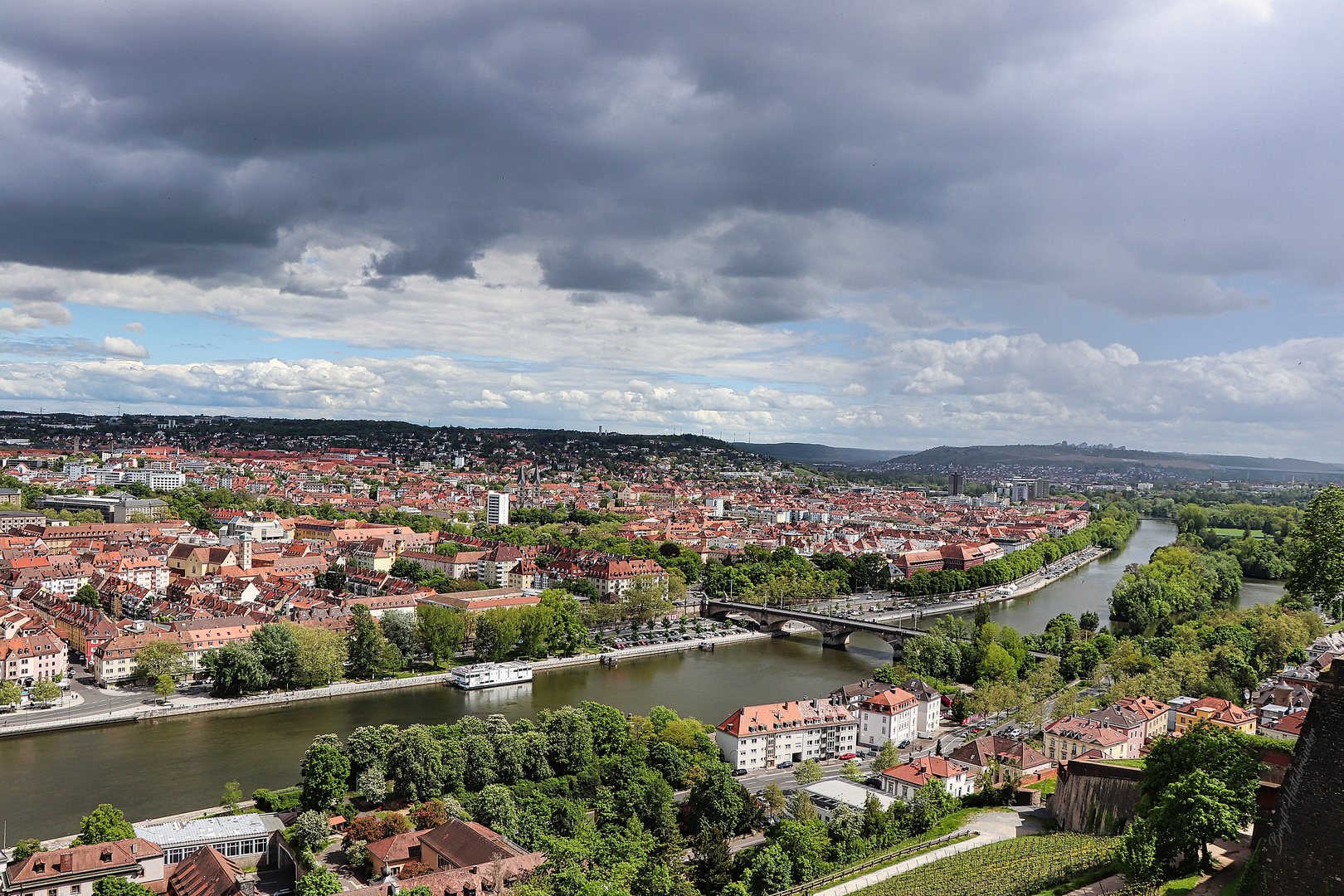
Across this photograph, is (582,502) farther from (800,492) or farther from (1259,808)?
(1259,808)

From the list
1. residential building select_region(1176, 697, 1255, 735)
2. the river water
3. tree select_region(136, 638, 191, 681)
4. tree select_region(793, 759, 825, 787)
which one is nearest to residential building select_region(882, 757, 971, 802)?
tree select_region(793, 759, 825, 787)

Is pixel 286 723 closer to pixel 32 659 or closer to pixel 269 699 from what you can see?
pixel 269 699

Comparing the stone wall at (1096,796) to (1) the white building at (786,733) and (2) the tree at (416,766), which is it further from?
(2) the tree at (416,766)

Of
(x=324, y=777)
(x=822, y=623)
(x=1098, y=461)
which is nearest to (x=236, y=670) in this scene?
(x=324, y=777)

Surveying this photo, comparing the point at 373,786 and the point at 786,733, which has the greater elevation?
the point at 373,786

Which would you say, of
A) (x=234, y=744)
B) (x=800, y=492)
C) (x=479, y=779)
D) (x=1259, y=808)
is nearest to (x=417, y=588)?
(x=234, y=744)

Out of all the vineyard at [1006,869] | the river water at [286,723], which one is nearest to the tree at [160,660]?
the river water at [286,723]
